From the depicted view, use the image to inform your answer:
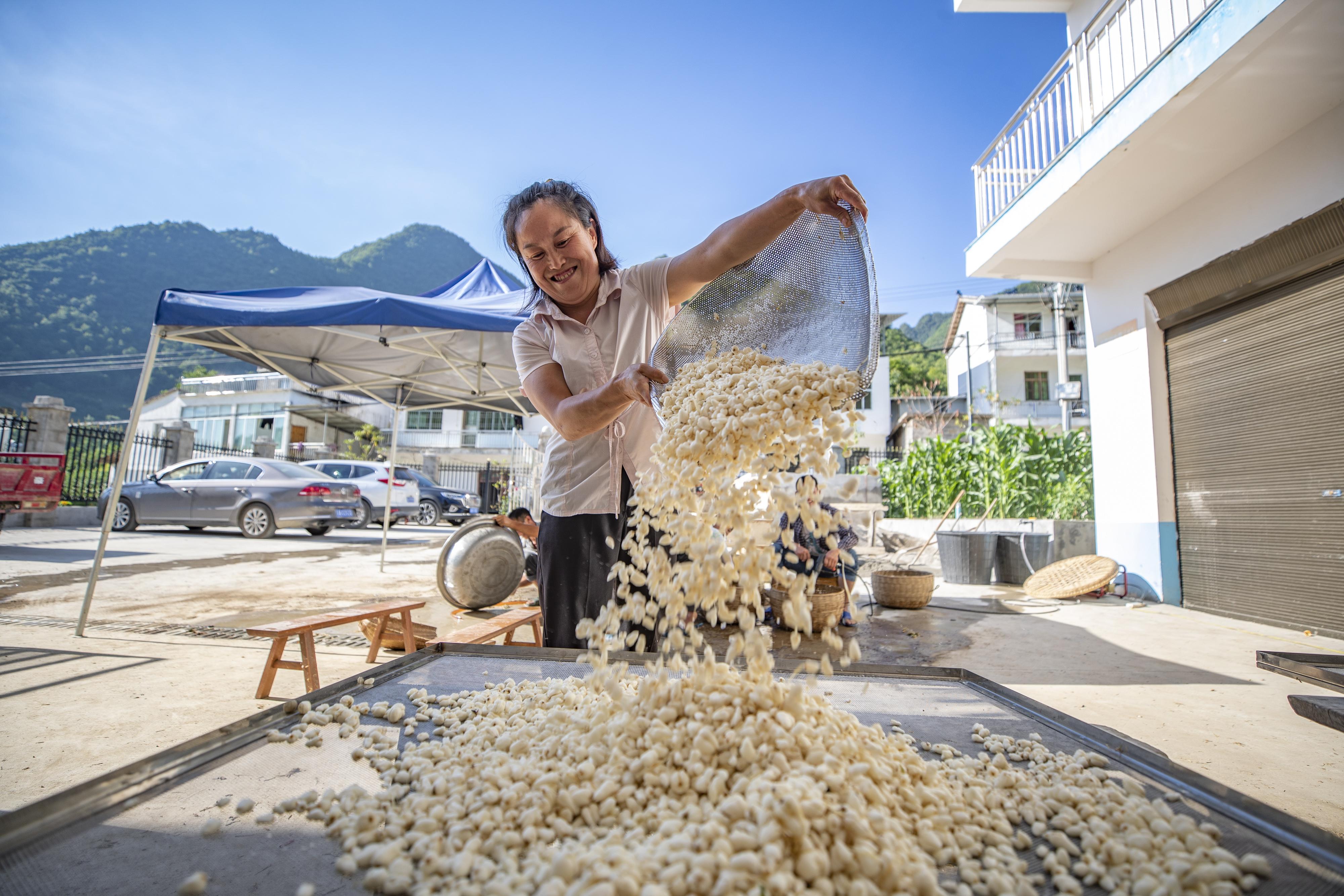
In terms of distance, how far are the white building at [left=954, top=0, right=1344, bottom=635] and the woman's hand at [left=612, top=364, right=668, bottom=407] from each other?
427 centimetres

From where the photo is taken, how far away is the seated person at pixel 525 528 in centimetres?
439

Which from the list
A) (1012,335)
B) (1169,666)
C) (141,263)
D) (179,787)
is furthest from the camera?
(141,263)

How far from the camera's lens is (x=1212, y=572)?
4.72 meters

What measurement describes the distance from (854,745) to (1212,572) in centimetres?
542

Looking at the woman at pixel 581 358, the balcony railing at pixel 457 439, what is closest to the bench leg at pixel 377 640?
the woman at pixel 581 358

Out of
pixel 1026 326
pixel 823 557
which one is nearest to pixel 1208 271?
pixel 823 557

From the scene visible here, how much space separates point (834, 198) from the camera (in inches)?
54.0

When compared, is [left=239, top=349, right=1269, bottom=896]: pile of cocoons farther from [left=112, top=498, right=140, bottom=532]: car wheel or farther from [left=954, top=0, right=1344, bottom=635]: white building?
[left=112, top=498, right=140, bottom=532]: car wheel

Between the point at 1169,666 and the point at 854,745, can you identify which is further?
the point at 1169,666

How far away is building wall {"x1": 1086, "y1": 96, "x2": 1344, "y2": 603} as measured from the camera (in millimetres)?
3992

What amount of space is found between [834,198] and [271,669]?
8.83 feet

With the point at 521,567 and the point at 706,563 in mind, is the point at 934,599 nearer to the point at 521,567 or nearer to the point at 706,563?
the point at 521,567

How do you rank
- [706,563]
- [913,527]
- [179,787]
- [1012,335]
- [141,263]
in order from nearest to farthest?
[179,787]
[706,563]
[913,527]
[1012,335]
[141,263]

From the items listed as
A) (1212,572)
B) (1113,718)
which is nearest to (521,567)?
(1113,718)
